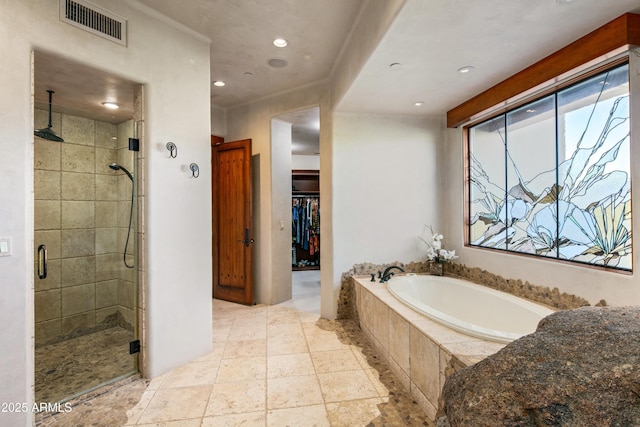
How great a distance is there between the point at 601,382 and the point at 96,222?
134 inches

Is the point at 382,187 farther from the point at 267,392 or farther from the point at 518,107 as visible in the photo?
the point at 267,392

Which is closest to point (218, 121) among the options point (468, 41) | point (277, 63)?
point (277, 63)

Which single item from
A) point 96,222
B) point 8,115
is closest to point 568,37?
point 8,115

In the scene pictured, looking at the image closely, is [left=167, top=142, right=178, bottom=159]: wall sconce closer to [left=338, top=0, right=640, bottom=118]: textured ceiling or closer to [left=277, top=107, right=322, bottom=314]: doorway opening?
[left=338, top=0, right=640, bottom=118]: textured ceiling

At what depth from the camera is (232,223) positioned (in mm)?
4215

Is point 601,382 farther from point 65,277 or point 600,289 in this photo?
point 65,277

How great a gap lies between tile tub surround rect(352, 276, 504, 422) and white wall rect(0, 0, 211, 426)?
1.52 metres

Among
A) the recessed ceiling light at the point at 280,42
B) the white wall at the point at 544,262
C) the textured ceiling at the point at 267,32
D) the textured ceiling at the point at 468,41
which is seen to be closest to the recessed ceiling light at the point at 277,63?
the textured ceiling at the point at 267,32

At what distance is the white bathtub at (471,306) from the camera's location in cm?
193

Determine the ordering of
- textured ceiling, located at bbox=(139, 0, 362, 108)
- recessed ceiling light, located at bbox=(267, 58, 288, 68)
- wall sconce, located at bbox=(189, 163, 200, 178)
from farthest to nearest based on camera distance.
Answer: recessed ceiling light, located at bbox=(267, 58, 288, 68)
wall sconce, located at bbox=(189, 163, 200, 178)
textured ceiling, located at bbox=(139, 0, 362, 108)

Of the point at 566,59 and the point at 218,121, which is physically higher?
the point at 218,121

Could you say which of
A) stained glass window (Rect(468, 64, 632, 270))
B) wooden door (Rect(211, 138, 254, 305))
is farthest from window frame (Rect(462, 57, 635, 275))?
wooden door (Rect(211, 138, 254, 305))

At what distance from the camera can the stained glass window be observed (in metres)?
1.96

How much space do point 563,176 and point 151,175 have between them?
10.3 ft
